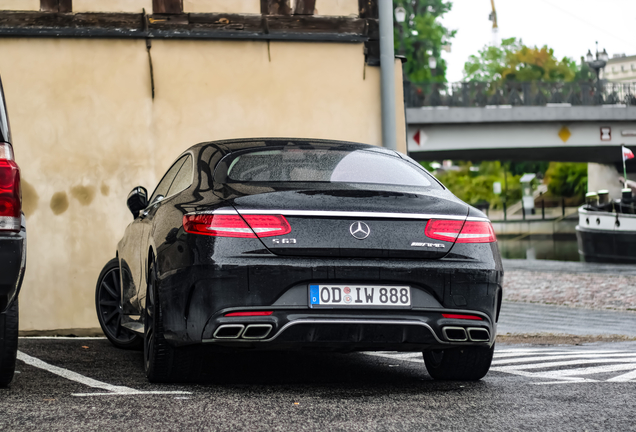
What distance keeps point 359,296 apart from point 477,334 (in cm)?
70

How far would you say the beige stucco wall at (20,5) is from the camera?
9523 millimetres

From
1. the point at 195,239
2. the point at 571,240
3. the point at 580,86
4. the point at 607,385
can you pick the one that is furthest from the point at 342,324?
the point at 571,240

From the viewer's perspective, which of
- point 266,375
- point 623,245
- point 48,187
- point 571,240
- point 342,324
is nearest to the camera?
point 342,324

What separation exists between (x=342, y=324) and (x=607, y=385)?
5.98 ft

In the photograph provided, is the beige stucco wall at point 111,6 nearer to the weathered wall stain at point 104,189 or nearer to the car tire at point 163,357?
the weathered wall stain at point 104,189

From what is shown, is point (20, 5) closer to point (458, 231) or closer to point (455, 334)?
point (458, 231)

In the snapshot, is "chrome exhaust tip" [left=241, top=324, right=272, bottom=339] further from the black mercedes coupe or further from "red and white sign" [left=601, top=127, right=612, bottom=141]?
"red and white sign" [left=601, top=127, right=612, bottom=141]

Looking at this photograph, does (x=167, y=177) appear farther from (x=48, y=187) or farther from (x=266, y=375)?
(x=48, y=187)

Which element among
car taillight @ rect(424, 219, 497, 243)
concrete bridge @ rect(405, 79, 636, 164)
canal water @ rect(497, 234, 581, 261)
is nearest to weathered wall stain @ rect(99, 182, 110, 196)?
car taillight @ rect(424, 219, 497, 243)

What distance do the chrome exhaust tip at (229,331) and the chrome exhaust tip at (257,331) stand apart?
29 mm

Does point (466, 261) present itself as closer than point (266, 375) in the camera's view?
Yes

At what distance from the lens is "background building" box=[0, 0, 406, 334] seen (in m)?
9.50

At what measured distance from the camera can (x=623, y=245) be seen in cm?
3966

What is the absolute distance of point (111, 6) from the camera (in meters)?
9.84
